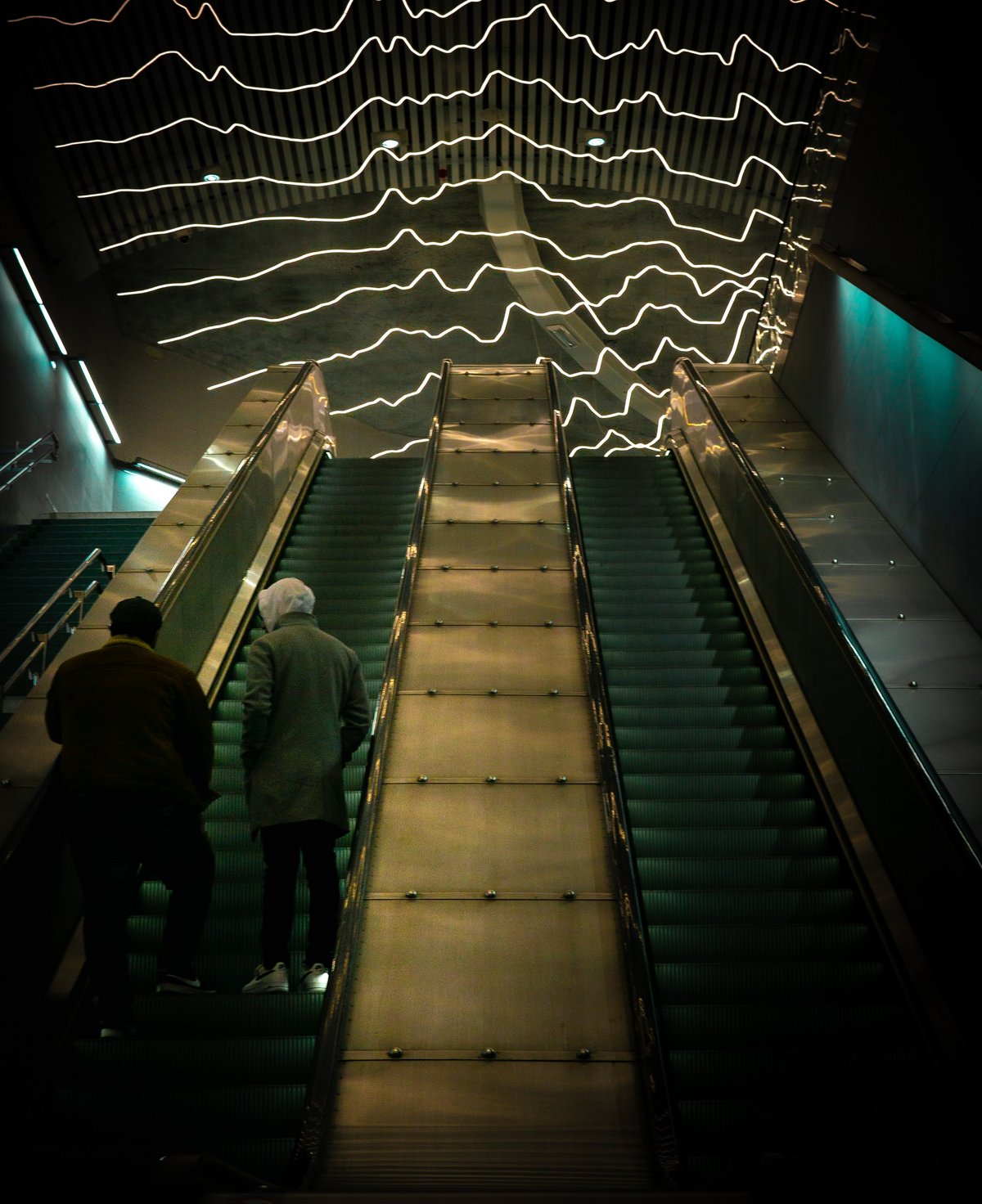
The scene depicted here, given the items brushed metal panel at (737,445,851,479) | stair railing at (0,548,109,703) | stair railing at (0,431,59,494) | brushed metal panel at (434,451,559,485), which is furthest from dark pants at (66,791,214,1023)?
stair railing at (0,431,59,494)

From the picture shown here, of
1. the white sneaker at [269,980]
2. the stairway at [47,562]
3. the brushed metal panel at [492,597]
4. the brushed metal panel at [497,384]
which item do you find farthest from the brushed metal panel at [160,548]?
the brushed metal panel at [497,384]

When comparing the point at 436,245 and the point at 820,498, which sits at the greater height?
the point at 820,498

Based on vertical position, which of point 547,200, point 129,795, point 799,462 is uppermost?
point 129,795

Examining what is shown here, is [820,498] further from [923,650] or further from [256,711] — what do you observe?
[256,711]

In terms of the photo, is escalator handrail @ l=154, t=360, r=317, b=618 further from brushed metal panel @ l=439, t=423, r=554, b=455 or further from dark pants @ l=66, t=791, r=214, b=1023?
dark pants @ l=66, t=791, r=214, b=1023

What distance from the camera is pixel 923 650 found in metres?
6.03

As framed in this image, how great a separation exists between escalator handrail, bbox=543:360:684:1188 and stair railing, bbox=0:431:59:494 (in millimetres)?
7212

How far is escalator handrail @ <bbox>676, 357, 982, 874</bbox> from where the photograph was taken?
139 inches

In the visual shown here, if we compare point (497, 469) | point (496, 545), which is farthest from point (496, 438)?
point (496, 545)

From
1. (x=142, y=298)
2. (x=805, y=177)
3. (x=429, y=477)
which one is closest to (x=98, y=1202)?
(x=429, y=477)

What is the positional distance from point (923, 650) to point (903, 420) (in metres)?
2.27

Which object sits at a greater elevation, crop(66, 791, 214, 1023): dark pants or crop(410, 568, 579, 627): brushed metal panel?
crop(66, 791, 214, 1023): dark pants

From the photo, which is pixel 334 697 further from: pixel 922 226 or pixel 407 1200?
pixel 922 226

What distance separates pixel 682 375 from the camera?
10.5 m
